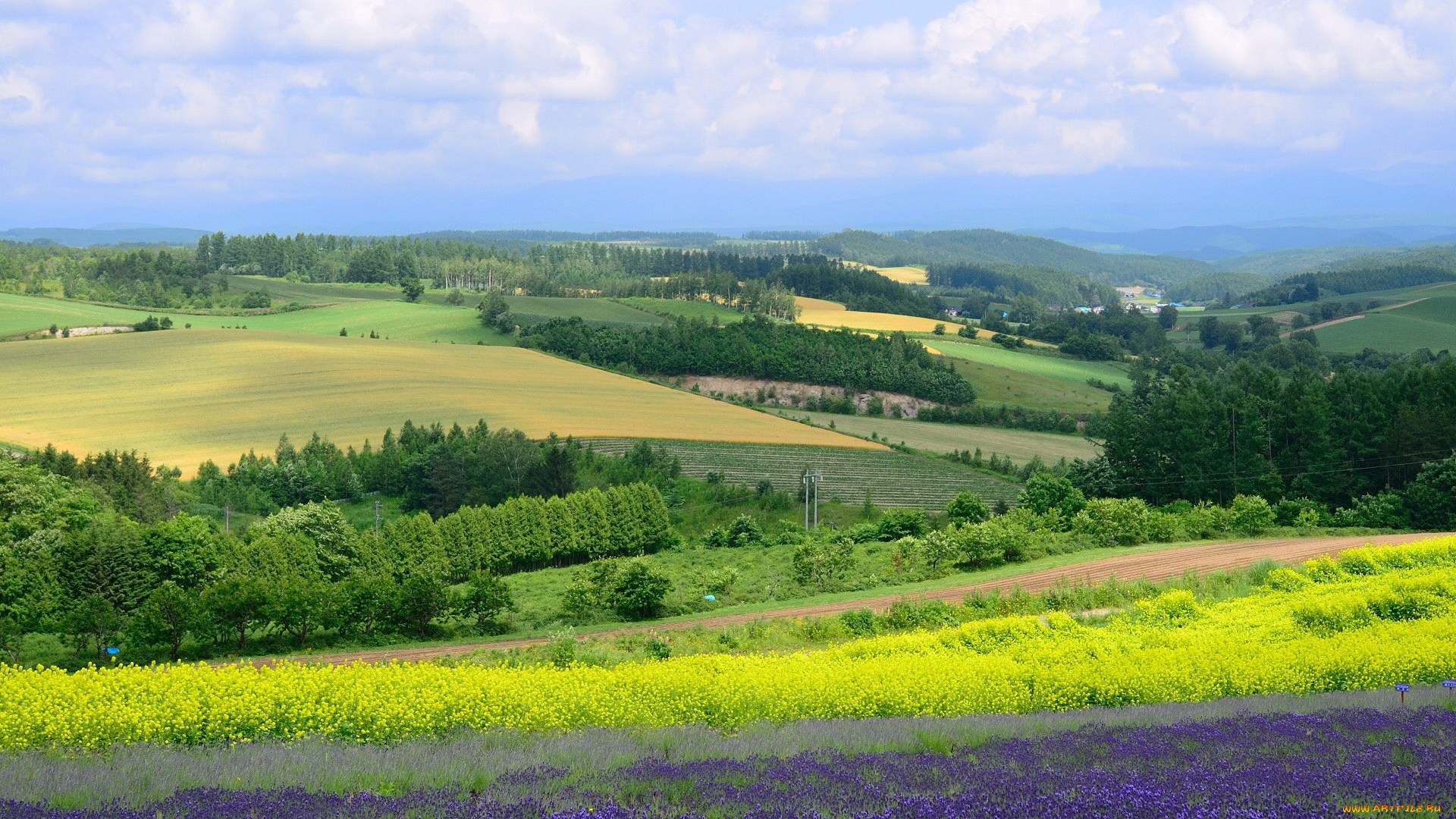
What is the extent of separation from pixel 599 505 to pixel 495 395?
3367cm

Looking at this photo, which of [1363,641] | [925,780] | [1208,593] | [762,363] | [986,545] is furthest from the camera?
[762,363]

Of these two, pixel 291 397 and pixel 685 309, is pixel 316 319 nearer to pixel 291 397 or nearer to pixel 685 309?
pixel 685 309

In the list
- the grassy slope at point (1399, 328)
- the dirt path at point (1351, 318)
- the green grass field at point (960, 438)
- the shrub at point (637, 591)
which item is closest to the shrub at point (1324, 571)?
the shrub at point (637, 591)

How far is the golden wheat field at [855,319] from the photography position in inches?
5989

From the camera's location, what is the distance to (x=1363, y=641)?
18625mm

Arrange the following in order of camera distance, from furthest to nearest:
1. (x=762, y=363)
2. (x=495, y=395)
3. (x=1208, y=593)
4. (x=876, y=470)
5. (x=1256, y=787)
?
(x=762, y=363)
(x=495, y=395)
(x=876, y=470)
(x=1208, y=593)
(x=1256, y=787)

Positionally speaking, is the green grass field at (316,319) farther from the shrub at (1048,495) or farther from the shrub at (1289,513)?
the shrub at (1289,513)

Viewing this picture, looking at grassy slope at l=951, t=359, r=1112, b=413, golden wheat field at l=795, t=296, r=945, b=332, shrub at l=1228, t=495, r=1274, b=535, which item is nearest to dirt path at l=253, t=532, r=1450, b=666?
shrub at l=1228, t=495, r=1274, b=535

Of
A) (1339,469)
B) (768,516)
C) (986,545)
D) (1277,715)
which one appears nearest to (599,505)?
(768,516)

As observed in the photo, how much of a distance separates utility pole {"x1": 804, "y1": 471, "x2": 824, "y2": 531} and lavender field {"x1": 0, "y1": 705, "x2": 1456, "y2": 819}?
4684 cm

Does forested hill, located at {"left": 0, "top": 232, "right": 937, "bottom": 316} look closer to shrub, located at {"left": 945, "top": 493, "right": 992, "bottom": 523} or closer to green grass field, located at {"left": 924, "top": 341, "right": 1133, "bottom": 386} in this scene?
green grass field, located at {"left": 924, "top": 341, "right": 1133, "bottom": 386}

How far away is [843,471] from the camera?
75.4 meters

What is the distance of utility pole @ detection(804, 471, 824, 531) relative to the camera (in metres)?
61.9

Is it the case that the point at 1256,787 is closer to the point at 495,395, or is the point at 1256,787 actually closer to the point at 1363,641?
the point at 1363,641
